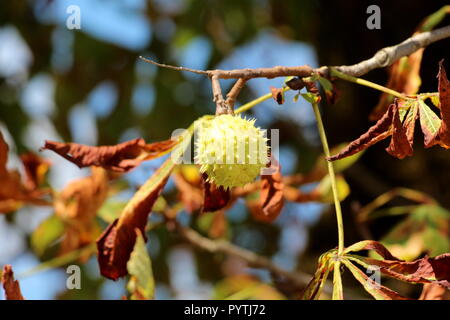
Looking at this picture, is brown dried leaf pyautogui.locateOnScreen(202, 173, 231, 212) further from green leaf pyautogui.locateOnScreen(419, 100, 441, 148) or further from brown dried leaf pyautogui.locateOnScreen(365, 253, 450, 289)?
green leaf pyautogui.locateOnScreen(419, 100, 441, 148)

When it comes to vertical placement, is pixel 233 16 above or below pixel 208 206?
above

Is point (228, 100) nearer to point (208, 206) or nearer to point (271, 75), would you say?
point (271, 75)

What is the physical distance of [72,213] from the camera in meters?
2.32

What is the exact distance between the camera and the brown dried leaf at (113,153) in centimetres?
156

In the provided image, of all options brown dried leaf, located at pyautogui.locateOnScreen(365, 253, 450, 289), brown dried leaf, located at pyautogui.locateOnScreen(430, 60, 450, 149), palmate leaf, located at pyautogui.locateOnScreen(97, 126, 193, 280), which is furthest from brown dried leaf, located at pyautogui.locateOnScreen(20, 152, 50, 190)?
brown dried leaf, located at pyautogui.locateOnScreen(430, 60, 450, 149)

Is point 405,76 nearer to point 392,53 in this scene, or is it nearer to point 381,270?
point 392,53

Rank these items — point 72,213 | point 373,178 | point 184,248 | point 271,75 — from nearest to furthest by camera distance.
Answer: point 271,75 → point 72,213 → point 373,178 → point 184,248

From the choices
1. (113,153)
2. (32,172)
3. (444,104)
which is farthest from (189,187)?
(444,104)

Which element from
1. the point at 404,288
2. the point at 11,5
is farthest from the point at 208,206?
the point at 11,5

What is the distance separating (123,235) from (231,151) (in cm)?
35

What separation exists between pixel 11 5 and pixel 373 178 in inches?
83.9

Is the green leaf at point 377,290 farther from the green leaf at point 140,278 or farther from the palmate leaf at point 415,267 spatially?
the green leaf at point 140,278

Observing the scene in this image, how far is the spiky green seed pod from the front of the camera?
1.36 metres

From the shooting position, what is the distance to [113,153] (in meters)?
1.61
